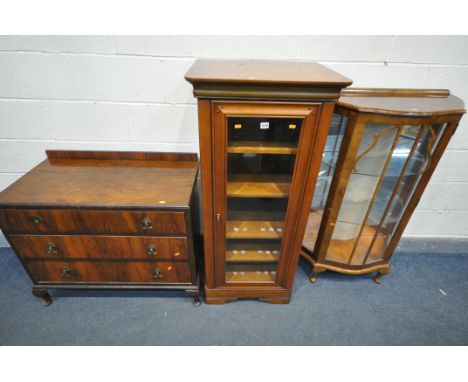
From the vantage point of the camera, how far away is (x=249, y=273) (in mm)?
1522

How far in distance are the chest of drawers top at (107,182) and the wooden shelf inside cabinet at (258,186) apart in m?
0.22

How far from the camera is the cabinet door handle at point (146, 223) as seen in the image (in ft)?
3.89

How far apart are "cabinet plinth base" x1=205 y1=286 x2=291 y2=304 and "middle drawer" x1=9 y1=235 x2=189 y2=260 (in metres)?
0.35

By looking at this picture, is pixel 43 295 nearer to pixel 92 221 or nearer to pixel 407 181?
pixel 92 221

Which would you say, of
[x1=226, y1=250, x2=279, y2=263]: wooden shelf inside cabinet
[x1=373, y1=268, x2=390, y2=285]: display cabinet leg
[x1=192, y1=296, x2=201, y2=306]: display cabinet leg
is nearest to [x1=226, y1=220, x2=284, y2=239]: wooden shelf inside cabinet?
[x1=226, y1=250, x2=279, y2=263]: wooden shelf inside cabinet

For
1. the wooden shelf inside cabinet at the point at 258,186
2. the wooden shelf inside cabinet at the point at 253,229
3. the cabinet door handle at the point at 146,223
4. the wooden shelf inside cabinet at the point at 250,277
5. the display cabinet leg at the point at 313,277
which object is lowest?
the display cabinet leg at the point at 313,277

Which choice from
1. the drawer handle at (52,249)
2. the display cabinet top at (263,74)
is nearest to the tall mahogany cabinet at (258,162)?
the display cabinet top at (263,74)

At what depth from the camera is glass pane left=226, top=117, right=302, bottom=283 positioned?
109cm

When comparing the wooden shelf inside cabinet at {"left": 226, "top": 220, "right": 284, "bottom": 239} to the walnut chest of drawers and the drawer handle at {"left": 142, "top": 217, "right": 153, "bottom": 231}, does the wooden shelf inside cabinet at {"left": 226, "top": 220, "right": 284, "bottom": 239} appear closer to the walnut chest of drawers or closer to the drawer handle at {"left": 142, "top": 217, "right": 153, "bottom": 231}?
the walnut chest of drawers

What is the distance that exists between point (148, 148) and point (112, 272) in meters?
0.75

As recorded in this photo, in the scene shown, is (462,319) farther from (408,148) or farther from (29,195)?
(29,195)

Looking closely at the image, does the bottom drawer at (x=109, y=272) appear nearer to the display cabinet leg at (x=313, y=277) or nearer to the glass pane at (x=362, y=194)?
the display cabinet leg at (x=313, y=277)

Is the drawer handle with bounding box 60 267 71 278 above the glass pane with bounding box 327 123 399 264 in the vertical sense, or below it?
below

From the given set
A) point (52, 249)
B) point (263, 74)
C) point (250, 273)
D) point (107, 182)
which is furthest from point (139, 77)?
point (250, 273)
